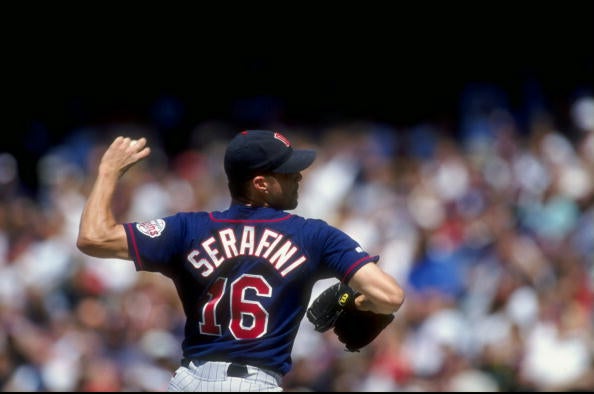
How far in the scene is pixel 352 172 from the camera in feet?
34.1

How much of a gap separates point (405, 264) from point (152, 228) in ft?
17.5

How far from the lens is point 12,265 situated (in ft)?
35.6

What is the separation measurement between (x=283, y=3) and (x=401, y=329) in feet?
21.5

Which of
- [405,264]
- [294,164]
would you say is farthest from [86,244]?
[405,264]

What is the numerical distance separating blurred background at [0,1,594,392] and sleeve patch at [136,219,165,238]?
4.60 meters

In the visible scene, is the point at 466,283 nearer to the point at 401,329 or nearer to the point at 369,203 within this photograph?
the point at 401,329

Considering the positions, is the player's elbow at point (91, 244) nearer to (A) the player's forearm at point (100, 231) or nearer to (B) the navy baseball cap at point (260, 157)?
(A) the player's forearm at point (100, 231)

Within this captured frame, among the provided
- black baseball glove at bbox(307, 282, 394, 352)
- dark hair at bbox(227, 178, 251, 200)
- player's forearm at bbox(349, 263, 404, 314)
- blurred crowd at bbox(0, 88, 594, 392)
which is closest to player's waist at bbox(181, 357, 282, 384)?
black baseball glove at bbox(307, 282, 394, 352)

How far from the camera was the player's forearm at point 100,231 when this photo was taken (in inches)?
156

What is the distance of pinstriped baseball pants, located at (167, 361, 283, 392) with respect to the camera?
4.02m

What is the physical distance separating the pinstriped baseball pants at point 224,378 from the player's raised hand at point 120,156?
2.59ft

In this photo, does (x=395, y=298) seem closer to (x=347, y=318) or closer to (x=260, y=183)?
(x=347, y=318)

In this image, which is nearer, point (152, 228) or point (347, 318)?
point (152, 228)

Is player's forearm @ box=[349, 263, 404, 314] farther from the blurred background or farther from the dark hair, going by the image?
the blurred background
